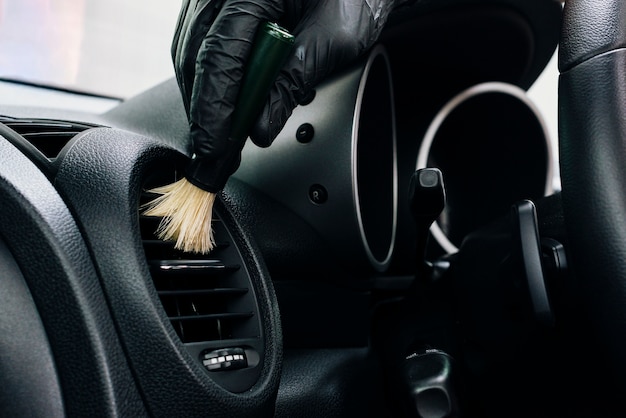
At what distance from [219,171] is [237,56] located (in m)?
0.11

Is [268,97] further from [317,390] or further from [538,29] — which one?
[538,29]

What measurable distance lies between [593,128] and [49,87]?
985 millimetres

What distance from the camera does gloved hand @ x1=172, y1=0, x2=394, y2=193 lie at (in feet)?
1.88

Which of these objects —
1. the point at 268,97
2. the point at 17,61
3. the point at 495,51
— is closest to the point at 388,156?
the point at 495,51

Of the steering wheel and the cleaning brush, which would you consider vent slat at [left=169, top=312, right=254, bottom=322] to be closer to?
the cleaning brush

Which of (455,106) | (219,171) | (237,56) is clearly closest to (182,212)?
(219,171)

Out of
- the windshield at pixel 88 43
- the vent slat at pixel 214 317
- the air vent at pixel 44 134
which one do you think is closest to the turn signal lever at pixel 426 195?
the vent slat at pixel 214 317

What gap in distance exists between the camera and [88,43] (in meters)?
1.23

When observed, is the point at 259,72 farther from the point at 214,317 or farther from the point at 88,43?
the point at 88,43

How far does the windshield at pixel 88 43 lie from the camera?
1.14 meters

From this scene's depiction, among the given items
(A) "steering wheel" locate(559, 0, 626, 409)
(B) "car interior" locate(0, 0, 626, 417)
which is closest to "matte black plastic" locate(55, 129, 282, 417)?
(B) "car interior" locate(0, 0, 626, 417)

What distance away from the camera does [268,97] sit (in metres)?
0.62

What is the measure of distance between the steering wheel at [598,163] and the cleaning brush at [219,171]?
10.7 inches

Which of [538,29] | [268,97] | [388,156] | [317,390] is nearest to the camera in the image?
[268,97]
